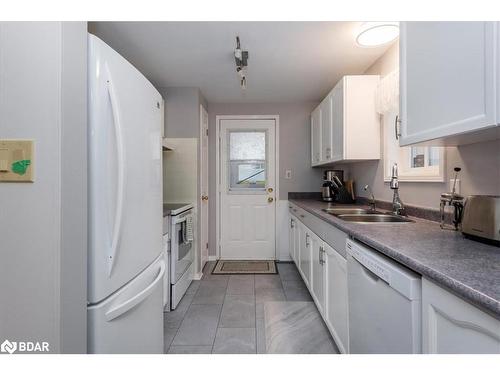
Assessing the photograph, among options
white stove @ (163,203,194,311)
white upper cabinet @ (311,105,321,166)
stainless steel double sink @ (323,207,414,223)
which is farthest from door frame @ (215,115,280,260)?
stainless steel double sink @ (323,207,414,223)

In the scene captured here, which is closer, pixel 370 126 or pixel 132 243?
pixel 132 243

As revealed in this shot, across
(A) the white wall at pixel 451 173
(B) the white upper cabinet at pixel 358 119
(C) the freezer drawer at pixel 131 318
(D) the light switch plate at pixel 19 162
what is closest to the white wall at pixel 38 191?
(D) the light switch plate at pixel 19 162

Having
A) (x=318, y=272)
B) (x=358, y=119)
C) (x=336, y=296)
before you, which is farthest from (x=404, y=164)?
(x=336, y=296)

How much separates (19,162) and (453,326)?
1342 millimetres

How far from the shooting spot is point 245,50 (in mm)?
2100

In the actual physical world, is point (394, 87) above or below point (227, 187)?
above

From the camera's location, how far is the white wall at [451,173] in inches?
47.0

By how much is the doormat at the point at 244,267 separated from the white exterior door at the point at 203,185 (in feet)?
0.76

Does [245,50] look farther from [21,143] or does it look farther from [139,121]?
[21,143]

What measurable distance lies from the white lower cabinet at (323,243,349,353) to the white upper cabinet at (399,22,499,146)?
782 millimetres

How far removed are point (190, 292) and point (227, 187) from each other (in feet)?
5.01

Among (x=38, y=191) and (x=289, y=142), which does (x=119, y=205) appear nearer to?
(x=38, y=191)

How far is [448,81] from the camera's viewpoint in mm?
976
